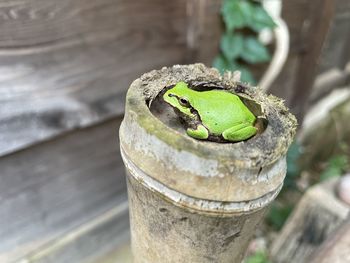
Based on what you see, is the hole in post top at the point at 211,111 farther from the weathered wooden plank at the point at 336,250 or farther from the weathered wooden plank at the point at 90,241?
the weathered wooden plank at the point at 90,241

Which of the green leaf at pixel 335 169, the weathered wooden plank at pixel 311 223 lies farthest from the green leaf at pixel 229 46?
the green leaf at pixel 335 169

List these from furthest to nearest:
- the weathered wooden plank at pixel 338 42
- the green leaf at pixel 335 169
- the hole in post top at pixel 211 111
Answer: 1. the weathered wooden plank at pixel 338 42
2. the green leaf at pixel 335 169
3. the hole in post top at pixel 211 111

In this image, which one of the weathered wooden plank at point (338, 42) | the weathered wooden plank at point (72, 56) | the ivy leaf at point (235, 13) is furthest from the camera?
the weathered wooden plank at point (338, 42)

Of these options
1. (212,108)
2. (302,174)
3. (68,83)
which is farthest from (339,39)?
(212,108)

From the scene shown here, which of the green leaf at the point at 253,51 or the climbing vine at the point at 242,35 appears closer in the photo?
the climbing vine at the point at 242,35

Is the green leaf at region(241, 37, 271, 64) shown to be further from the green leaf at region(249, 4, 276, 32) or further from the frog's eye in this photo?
the frog's eye

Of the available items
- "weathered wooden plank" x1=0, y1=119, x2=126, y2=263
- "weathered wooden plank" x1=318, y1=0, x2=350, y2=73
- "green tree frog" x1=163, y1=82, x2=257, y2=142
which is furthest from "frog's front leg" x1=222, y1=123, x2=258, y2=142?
"weathered wooden plank" x1=318, y1=0, x2=350, y2=73
